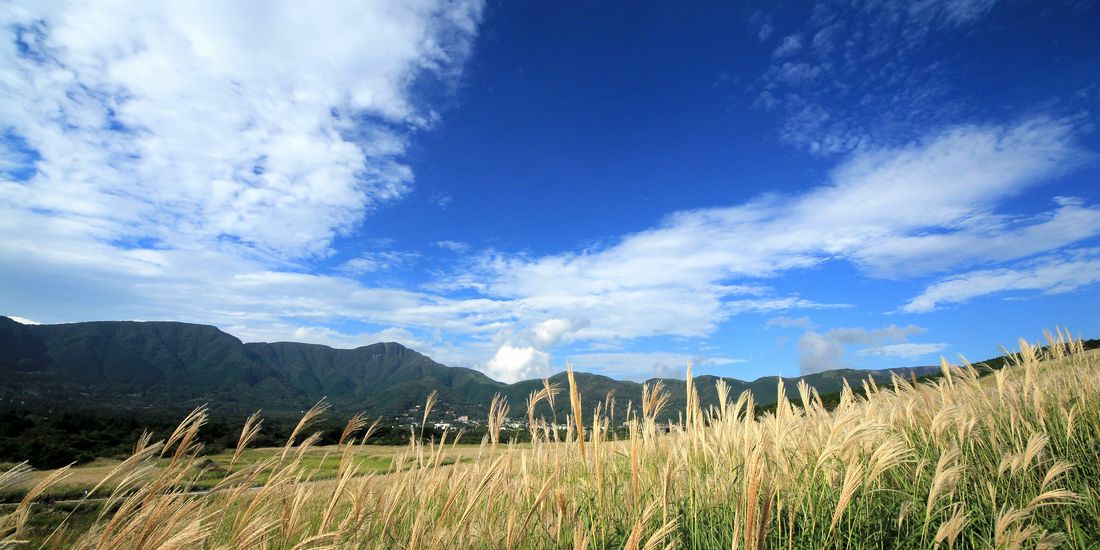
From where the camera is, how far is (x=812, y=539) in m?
3.01

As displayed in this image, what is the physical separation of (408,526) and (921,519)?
13.0 feet

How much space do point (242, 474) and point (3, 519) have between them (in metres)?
1.09

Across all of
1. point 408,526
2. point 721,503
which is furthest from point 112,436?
point 721,503

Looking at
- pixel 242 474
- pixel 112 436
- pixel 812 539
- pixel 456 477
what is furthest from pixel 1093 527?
pixel 112 436

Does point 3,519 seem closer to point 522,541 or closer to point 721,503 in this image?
point 522,541

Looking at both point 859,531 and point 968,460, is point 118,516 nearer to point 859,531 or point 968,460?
point 859,531

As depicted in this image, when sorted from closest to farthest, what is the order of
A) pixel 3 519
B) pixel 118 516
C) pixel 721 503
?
pixel 118 516 < pixel 3 519 < pixel 721 503

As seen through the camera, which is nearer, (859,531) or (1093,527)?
(859,531)

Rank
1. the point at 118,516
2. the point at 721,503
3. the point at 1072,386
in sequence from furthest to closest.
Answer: the point at 1072,386, the point at 721,503, the point at 118,516

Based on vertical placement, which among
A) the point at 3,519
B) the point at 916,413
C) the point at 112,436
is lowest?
the point at 112,436

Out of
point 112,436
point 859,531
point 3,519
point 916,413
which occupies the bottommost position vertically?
point 112,436

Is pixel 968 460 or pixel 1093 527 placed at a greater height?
pixel 968 460

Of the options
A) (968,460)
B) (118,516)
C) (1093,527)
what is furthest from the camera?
(968,460)

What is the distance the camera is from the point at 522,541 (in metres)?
3.29
